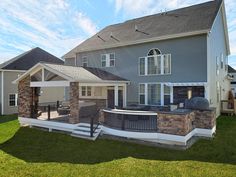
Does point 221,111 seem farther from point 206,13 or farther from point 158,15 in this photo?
point 158,15

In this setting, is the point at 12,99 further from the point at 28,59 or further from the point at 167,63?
the point at 167,63

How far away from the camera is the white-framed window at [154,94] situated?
15383 millimetres

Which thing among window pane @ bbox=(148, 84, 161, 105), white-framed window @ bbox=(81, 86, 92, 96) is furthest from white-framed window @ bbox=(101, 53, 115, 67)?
window pane @ bbox=(148, 84, 161, 105)

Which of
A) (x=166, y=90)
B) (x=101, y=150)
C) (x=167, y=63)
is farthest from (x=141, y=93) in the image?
(x=101, y=150)

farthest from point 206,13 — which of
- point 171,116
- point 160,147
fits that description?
point 160,147

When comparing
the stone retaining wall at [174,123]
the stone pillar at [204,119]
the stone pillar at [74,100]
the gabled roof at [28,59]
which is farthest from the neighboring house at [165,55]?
the gabled roof at [28,59]

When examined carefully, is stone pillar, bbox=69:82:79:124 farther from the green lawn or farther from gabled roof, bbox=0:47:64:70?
gabled roof, bbox=0:47:64:70

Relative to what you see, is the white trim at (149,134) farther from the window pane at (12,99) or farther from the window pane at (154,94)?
the window pane at (12,99)

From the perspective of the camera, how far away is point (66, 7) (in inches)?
585

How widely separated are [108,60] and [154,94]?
568 centimetres

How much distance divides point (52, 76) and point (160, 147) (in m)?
8.49

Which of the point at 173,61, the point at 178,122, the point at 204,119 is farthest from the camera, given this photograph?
the point at 173,61

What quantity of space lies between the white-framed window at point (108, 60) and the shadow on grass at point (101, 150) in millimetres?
9098

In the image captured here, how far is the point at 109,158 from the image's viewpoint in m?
8.17
